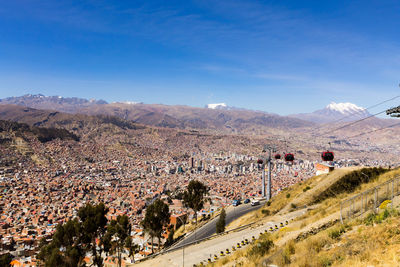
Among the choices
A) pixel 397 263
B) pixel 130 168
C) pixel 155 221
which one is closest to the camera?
pixel 397 263

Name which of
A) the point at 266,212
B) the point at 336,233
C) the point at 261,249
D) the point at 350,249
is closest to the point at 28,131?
the point at 266,212

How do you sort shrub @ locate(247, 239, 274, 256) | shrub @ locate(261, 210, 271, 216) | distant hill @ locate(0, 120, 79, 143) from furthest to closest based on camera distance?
distant hill @ locate(0, 120, 79, 143)
shrub @ locate(261, 210, 271, 216)
shrub @ locate(247, 239, 274, 256)

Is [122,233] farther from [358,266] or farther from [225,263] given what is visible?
A: [358,266]

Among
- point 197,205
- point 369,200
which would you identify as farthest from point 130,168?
point 369,200

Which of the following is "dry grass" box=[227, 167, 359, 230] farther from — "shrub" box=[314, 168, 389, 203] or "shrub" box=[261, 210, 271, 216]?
"shrub" box=[314, 168, 389, 203]

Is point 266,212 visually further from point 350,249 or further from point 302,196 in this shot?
point 350,249

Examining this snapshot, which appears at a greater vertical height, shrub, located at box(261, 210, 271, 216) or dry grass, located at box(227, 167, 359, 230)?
dry grass, located at box(227, 167, 359, 230)

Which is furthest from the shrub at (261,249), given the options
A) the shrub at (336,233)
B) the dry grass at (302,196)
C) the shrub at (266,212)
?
the shrub at (266,212)

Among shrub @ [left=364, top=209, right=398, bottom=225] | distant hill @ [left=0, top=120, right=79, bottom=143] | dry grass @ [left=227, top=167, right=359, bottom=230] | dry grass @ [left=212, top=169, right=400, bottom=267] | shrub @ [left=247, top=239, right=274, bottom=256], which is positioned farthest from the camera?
distant hill @ [left=0, top=120, right=79, bottom=143]

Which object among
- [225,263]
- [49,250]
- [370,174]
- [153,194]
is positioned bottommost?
[153,194]

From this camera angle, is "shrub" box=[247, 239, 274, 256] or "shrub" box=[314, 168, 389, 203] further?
"shrub" box=[314, 168, 389, 203]

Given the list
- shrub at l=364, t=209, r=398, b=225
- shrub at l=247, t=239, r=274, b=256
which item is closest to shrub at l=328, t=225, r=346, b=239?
shrub at l=364, t=209, r=398, b=225
